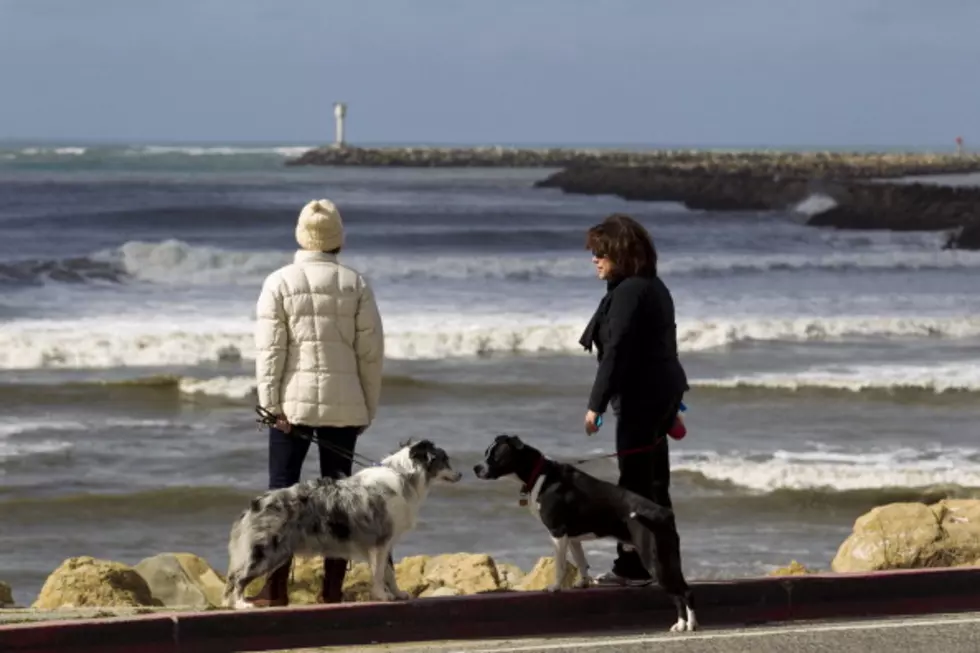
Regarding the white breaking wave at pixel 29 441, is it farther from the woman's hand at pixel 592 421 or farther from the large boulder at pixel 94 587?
the woman's hand at pixel 592 421

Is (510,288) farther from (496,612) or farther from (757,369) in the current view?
(496,612)

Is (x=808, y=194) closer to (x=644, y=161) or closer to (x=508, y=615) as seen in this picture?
(x=644, y=161)

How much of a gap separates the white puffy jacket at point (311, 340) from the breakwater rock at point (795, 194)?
1762 inches

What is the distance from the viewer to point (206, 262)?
39.5 meters

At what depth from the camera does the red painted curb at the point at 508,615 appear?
21.6 ft

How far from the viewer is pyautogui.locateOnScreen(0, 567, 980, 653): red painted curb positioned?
6.60m

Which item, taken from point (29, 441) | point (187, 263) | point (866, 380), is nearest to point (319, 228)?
point (29, 441)

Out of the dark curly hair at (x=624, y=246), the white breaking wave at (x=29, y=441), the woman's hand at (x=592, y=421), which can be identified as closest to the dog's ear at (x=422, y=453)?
the woman's hand at (x=592, y=421)

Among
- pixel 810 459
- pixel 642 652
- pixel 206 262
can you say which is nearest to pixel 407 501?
pixel 642 652

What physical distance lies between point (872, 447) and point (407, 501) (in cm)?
939

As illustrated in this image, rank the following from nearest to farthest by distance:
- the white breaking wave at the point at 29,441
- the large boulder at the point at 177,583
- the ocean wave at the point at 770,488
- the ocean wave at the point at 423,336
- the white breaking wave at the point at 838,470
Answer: the large boulder at the point at 177,583 < the ocean wave at the point at 770,488 < the white breaking wave at the point at 838,470 < the white breaking wave at the point at 29,441 < the ocean wave at the point at 423,336

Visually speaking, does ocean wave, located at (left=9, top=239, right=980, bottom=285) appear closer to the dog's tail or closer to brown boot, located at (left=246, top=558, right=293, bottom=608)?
brown boot, located at (left=246, top=558, right=293, bottom=608)

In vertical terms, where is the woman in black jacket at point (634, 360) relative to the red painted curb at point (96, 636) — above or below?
above

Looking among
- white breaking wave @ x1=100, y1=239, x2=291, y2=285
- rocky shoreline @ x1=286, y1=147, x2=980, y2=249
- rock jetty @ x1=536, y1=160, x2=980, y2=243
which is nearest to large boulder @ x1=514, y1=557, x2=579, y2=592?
white breaking wave @ x1=100, y1=239, x2=291, y2=285
